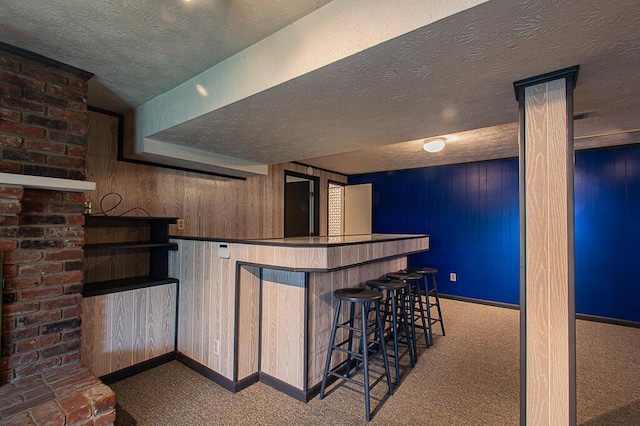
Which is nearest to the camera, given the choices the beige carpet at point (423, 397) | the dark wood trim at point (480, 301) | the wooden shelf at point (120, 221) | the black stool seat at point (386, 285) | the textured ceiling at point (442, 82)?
the textured ceiling at point (442, 82)

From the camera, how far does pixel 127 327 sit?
8.06 feet

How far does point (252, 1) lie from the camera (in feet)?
4.51

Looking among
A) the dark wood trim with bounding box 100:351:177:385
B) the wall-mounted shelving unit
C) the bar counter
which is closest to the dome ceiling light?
the bar counter

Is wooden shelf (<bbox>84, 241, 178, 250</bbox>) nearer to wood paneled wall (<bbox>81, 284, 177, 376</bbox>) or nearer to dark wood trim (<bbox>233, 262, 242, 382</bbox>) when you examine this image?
wood paneled wall (<bbox>81, 284, 177, 376</bbox>)

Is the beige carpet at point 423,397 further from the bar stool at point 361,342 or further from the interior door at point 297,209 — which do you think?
the interior door at point 297,209

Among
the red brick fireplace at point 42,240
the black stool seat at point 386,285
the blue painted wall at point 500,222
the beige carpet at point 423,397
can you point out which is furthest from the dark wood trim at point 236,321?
the blue painted wall at point 500,222

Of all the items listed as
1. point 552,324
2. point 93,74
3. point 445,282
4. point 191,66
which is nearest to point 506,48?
point 552,324

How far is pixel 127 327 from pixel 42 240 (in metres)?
1.00

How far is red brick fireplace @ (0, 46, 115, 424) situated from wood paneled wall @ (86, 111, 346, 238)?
78 cm

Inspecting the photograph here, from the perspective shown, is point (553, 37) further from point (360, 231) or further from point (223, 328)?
point (360, 231)

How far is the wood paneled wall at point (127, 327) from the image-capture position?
226cm

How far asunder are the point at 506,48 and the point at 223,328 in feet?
8.09

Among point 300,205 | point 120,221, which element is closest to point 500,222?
point 300,205

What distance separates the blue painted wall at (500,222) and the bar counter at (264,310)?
114 inches
